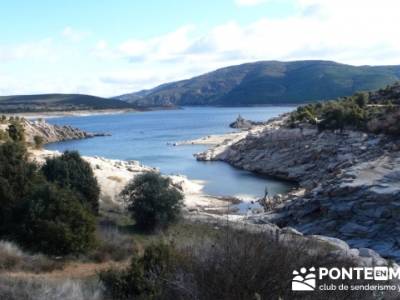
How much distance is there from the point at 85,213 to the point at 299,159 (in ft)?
115

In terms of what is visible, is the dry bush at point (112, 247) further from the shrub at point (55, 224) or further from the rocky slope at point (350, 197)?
the rocky slope at point (350, 197)

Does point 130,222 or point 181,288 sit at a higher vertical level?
point 181,288

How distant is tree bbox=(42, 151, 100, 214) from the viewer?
21.0m

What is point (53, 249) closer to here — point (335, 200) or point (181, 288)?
point (181, 288)

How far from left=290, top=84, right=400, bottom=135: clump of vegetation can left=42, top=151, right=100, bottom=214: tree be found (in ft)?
97.4

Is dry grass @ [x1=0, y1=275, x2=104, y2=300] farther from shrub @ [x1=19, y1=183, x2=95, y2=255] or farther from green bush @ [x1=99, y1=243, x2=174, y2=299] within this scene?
shrub @ [x1=19, y1=183, x2=95, y2=255]

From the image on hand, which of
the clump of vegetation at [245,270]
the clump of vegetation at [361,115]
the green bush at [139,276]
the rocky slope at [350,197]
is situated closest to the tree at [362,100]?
the clump of vegetation at [361,115]

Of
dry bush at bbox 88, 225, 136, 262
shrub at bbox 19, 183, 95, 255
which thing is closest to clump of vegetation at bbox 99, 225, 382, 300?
dry bush at bbox 88, 225, 136, 262

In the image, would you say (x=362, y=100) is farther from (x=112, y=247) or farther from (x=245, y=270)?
(x=245, y=270)

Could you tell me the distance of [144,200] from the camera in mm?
20422

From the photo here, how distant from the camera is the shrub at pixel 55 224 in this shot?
15203 millimetres

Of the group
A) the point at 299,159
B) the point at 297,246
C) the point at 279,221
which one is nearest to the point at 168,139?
the point at 299,159

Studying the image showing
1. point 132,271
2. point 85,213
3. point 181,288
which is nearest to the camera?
point 181,288

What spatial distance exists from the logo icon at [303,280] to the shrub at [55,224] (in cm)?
969
